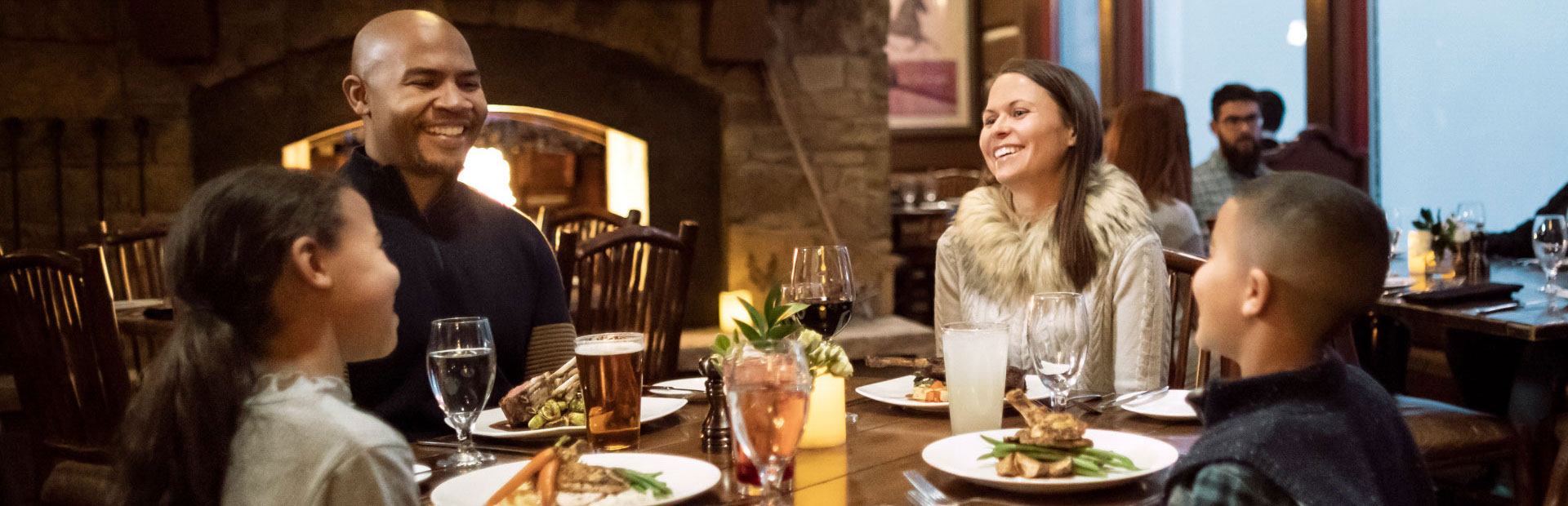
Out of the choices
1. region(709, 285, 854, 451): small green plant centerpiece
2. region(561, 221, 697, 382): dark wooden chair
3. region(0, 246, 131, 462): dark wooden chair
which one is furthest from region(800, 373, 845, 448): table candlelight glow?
region(0, 246, 131, 462): dark wooden chair

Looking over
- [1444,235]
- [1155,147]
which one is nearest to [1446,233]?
[1444,235]

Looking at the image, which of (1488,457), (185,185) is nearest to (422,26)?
(1488,457)

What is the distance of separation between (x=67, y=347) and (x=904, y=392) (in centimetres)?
169

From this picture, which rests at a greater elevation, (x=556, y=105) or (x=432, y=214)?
(x=556, y=105)

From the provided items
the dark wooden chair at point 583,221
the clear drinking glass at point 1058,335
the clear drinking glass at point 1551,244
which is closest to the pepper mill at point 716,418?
the clear drinking glass at point 1058,335

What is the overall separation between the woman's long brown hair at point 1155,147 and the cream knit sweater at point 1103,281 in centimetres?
127

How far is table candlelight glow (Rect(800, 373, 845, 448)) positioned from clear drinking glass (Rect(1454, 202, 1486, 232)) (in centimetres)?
264

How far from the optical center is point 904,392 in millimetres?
1649

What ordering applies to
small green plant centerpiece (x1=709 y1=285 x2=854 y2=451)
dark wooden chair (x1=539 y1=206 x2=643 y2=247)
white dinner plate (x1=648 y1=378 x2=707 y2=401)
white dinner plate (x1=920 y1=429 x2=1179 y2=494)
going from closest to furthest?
white dinner plate (x1=920 y1=429 x2=1179 y2=494)
small green plant centerpiece (x1=709 y1=285 x2=854 y2=451)
white dinner plate (x1=648 y1=378 x2=707 y2=401)
dark wooden chair (x1=539 y1=206 x2=643 y2=247)

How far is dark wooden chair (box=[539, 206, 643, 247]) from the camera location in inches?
146

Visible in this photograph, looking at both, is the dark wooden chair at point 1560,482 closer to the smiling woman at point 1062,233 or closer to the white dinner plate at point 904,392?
the white dinner plate at point 904,392

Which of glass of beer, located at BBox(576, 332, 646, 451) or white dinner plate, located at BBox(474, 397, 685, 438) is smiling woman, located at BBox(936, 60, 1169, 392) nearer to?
white dinner plate, located at BBox(474, 397, 685, 438)

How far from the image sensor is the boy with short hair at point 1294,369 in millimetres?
934

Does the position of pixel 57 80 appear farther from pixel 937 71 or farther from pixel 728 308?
pixel 937 71
